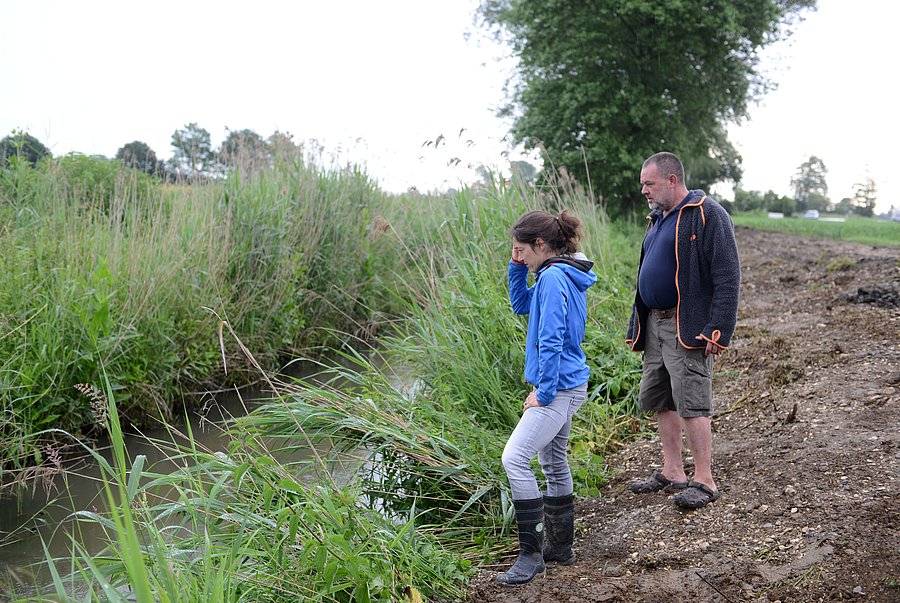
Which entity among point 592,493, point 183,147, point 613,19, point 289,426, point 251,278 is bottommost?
point 592,493

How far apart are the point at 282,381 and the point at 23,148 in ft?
15.1

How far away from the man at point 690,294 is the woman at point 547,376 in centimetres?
70

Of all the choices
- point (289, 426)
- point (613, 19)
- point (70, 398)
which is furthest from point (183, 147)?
point (613, 19)

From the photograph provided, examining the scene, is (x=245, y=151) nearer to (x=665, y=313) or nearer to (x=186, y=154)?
(x=186, y=154)

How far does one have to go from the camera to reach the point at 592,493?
4.40 m

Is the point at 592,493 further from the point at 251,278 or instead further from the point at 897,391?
the point at 251,278

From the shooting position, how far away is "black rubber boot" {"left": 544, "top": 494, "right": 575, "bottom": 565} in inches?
139

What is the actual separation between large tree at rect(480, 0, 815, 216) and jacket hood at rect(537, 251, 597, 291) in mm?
17456

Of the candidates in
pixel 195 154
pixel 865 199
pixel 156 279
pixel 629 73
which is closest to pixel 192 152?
pixel 195 154

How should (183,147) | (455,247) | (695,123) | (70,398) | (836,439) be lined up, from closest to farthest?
1. (836,439)
2. (70,398)
3. (455,247)
4. (183,147)
5. (695,123)

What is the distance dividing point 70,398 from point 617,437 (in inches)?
166

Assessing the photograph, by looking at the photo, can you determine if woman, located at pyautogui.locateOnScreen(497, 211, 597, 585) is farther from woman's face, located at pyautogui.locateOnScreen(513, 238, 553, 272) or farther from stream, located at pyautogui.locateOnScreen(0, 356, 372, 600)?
stream, located at pyautogui.locateOnScreen(0, 356, 372, 600)

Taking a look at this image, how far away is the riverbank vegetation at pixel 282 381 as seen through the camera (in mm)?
2986

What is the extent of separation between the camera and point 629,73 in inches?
917
